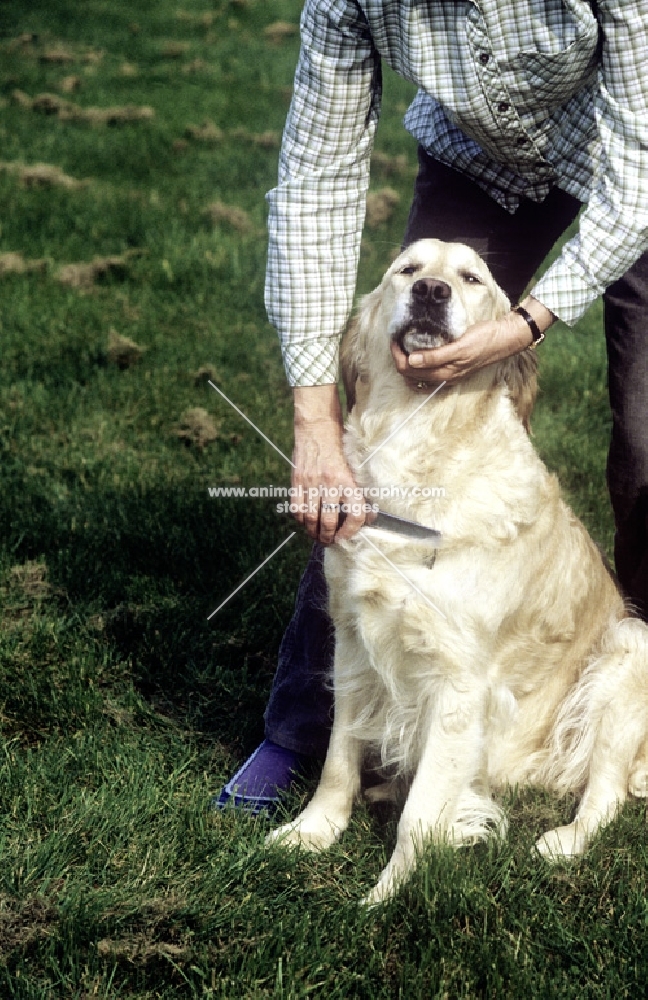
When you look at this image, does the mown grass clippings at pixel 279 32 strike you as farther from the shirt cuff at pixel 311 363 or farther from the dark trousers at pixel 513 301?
the shirt cuff at pixel 311 363

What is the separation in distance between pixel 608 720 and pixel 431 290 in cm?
118

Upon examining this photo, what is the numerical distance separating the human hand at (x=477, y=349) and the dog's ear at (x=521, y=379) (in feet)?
0.46

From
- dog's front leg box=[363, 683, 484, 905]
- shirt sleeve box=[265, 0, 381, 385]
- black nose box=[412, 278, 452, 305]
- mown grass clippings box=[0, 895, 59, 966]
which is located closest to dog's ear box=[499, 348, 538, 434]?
black nose box=[412, 278, 452, 305]

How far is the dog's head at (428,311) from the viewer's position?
8.02 feet

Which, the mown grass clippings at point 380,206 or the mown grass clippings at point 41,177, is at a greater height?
the mown grass clippings at point 380,206

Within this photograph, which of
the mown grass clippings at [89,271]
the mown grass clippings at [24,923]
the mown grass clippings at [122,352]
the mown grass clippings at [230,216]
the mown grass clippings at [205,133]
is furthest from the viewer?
the mown grass clippings at [205,133]

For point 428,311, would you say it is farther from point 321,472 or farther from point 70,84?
point 70,84

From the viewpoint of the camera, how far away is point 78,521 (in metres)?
3.97

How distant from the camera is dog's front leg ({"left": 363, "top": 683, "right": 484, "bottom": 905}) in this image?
8.29 feet

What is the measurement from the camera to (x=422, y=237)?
2.89 meters

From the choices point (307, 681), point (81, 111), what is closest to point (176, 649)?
point (307, 681)

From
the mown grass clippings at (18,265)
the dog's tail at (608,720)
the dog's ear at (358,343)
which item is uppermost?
the dog's ear at (358,343)

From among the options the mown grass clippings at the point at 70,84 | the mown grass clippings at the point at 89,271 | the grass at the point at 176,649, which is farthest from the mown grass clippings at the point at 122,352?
the mown grass clippings at the point at 70,84

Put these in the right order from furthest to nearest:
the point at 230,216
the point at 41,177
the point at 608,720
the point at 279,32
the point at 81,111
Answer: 1. the point at 279,32
2. the point at 81,111
3. the point at 41,177
4. the point at 230,216
5. the point at 608,720
